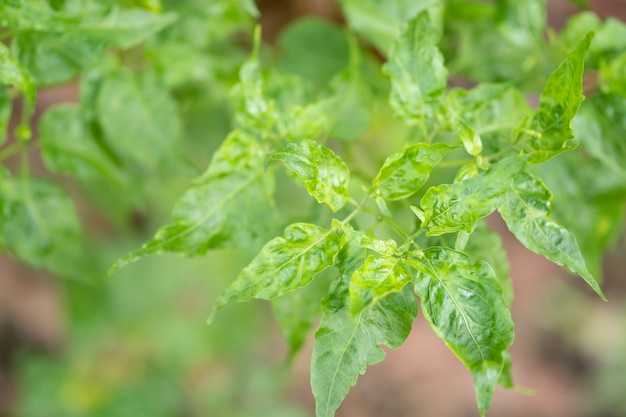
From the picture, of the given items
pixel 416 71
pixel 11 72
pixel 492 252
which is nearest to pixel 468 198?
pixel 492 252

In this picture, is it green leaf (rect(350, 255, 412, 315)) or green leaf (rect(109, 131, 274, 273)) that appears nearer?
green leaf (rect(350, 255, 412, 315))

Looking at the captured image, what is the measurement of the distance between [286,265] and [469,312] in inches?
12.1

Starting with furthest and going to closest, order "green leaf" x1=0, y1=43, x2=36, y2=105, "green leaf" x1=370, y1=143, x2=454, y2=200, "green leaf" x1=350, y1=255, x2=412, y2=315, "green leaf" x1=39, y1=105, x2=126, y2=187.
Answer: "green leaf" x1=39, y1=105, x2=126, y2=187
"green leaf" x1=0, y1=43, x2=36, y2=105
"green leaf" x1=370, y1=143, x2=454, y2=200
"green leaf" x1=350, y1=255, x2=412, y2=315

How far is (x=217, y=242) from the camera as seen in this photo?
135 centimetres

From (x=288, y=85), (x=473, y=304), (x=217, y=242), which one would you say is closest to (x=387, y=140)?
(x=288, y=85)

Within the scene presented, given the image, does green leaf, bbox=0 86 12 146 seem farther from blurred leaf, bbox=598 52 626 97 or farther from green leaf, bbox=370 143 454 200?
blurred leaf, bbox=598 52 626 97

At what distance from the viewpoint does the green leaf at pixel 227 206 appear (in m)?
1.32

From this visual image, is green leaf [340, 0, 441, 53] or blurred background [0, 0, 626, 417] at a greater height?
green leaf [340, 0, 441, 53]

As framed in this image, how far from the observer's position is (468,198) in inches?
43.5

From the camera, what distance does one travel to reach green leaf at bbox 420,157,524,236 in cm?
110

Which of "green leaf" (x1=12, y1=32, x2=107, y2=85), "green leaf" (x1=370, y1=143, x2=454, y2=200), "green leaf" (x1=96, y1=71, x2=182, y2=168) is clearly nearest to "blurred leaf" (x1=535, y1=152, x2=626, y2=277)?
"green leaf" (x1=370, y1=143, x2=454, y2=200)

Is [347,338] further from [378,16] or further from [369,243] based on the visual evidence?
[378,16]

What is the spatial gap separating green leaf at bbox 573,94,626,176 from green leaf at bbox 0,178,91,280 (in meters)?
1.21

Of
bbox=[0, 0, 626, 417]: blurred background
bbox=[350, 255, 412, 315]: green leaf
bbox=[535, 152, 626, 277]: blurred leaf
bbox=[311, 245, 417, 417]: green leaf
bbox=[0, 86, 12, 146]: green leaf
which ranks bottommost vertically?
bbox=[0, 0, 626, 417]: blurred background
